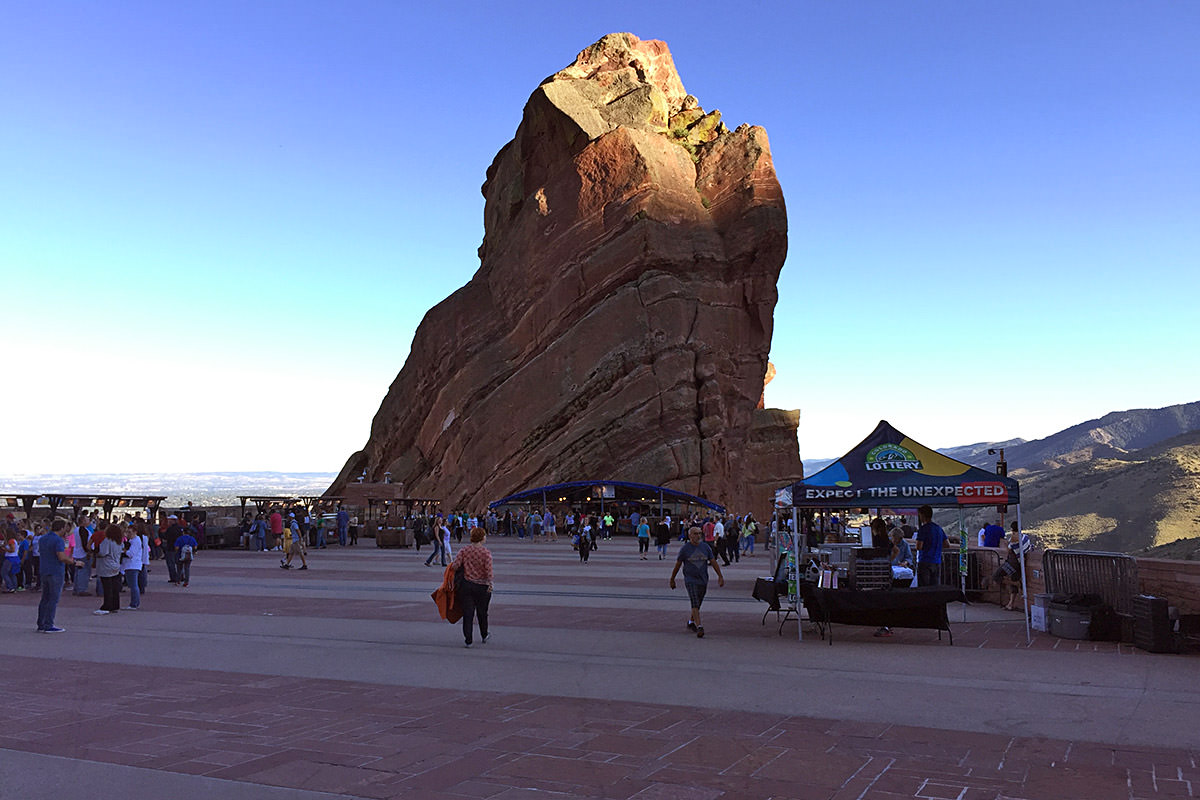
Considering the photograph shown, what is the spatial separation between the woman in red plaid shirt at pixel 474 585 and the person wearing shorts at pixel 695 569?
2.30 meters

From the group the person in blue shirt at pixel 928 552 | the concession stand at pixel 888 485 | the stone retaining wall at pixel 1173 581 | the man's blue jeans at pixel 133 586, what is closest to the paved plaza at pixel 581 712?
the concession stand at pixel 888 485

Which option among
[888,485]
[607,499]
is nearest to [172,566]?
[888,485]

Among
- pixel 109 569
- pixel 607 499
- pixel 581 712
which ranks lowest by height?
pixel 581 712

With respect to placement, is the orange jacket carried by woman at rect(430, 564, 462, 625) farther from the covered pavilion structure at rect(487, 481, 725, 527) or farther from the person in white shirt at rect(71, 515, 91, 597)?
the covered pavilion structure at rect(487, 481, 725, 527)

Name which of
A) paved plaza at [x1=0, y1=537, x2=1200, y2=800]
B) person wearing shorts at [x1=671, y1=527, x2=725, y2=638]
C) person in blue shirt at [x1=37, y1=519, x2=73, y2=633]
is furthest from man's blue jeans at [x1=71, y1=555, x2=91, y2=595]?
person wearing shorts at [x1=671, y1=527, x2=725, y2=638]

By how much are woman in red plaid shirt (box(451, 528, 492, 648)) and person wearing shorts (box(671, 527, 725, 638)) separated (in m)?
2.30

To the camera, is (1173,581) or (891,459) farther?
(891,459)

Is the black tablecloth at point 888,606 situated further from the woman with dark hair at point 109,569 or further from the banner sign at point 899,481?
the woman with dark hair at point 109,569

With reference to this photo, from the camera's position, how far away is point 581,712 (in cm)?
721

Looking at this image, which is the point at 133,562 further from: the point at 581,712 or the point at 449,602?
the point at 581,712

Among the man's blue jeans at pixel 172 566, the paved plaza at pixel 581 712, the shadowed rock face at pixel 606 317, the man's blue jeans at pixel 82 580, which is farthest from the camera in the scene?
the shadowed rock face at pixel 606 317

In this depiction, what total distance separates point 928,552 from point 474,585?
21.0 feet

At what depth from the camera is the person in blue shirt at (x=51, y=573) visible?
40.0ft

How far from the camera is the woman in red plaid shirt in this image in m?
10.8
